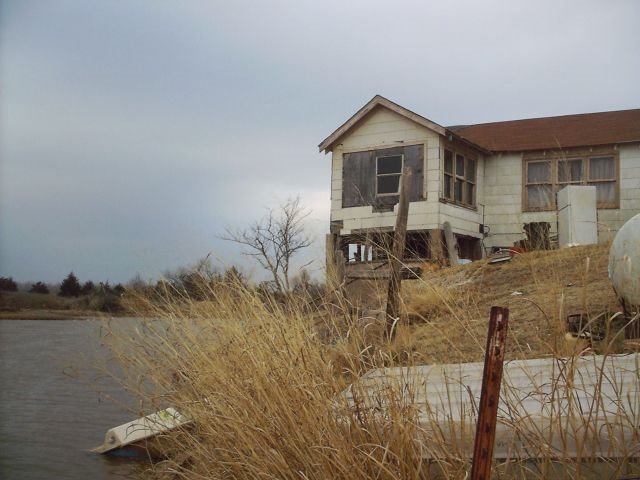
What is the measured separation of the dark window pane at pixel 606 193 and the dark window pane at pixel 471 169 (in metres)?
3.48

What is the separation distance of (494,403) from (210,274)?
474cm

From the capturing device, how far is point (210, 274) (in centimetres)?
636

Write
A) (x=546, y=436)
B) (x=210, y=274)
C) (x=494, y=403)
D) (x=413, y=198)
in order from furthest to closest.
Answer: (x=413, y=198), (x=210, y=274), (x=546, y=436), (x=494, y=403)

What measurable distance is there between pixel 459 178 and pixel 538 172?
2.55m

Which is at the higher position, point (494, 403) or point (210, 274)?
point (210, 274)

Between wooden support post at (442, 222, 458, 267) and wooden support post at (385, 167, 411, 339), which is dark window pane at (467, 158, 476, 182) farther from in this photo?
wooden support post at (385, 167, 411, 339)

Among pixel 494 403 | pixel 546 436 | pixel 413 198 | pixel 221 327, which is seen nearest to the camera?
pixel 494 403

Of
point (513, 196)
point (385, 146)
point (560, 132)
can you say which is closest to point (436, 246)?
point (385, 146)

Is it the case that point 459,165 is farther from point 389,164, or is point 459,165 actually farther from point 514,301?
point 514,301

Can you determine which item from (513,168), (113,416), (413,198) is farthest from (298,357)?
(513,168)

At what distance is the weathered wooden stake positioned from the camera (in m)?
1.91

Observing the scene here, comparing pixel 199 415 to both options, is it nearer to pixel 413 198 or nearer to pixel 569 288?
pixel 569 288

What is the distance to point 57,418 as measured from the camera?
9797 mm

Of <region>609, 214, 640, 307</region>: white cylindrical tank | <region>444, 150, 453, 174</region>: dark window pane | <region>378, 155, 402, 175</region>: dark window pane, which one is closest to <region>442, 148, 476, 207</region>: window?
<region>444, 150, 453, 174</region>: dark window pane
